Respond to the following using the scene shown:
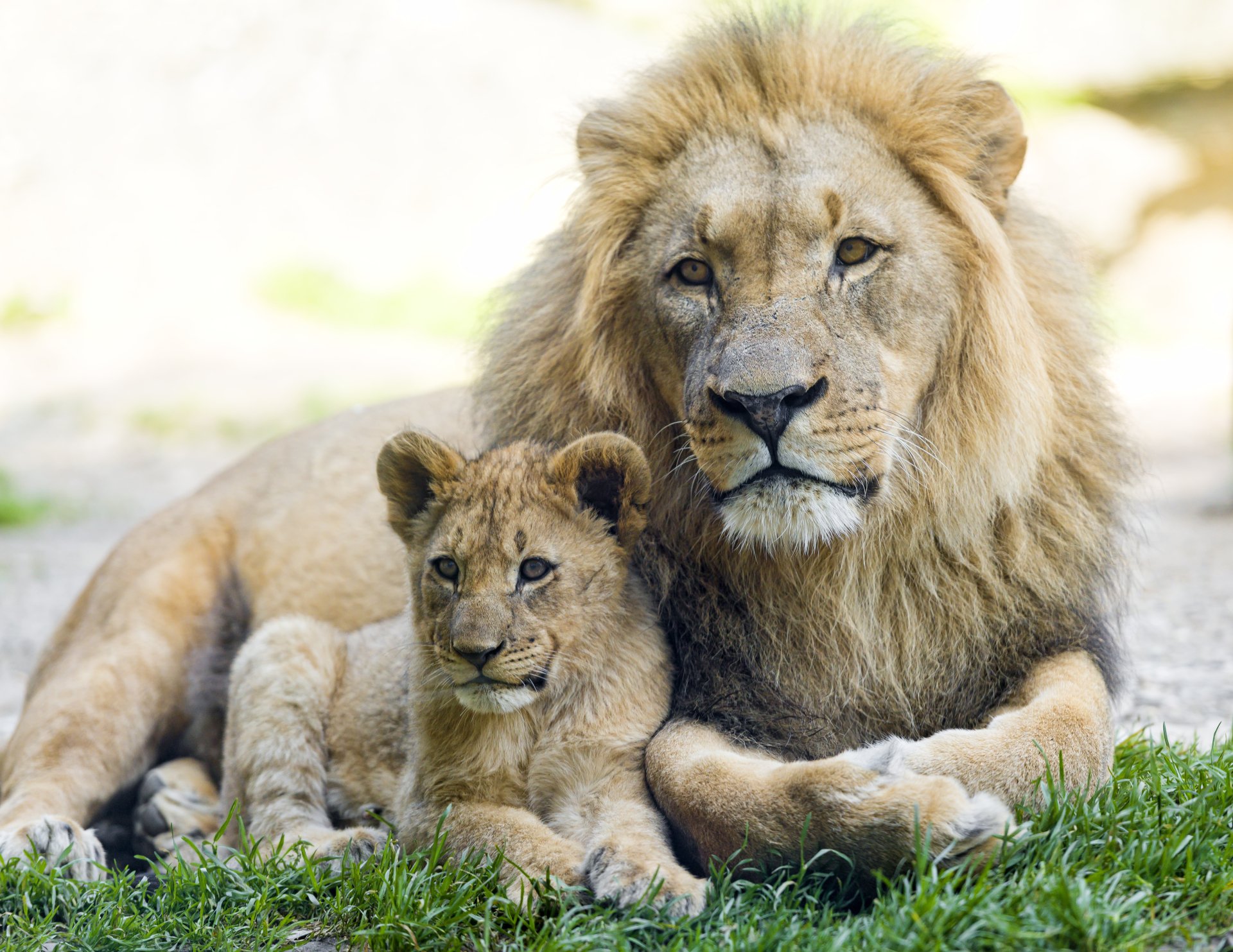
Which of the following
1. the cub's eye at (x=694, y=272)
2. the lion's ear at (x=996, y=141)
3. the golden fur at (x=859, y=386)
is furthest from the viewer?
the lion's ear at (x=996, y=141)

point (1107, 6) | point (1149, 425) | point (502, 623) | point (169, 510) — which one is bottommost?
point (1149, 425)

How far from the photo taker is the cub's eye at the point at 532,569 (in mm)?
2727

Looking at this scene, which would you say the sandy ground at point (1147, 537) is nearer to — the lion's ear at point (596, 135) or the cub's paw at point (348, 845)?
the lion's ear at point (596, 135)

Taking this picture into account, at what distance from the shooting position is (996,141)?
306 cm

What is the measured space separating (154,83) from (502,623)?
13309mm

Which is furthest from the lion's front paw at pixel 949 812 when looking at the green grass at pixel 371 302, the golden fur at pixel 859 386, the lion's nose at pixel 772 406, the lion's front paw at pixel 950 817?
the green grass at pixel 371 302

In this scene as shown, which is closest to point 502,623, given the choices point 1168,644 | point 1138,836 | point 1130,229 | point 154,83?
point 1138,836

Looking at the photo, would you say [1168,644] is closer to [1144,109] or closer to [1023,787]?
[1023,787]

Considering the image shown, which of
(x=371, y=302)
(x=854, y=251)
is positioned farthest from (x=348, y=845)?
(x=371, y=302)

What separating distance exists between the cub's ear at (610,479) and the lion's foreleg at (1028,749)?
69cm

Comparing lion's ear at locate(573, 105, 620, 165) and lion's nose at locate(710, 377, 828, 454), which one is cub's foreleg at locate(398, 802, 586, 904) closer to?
lion's nose at locate(710, 377, 828, 454)

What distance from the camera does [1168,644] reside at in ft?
16.1

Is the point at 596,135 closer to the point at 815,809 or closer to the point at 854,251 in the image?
the point at 854,251

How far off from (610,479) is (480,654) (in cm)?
50
